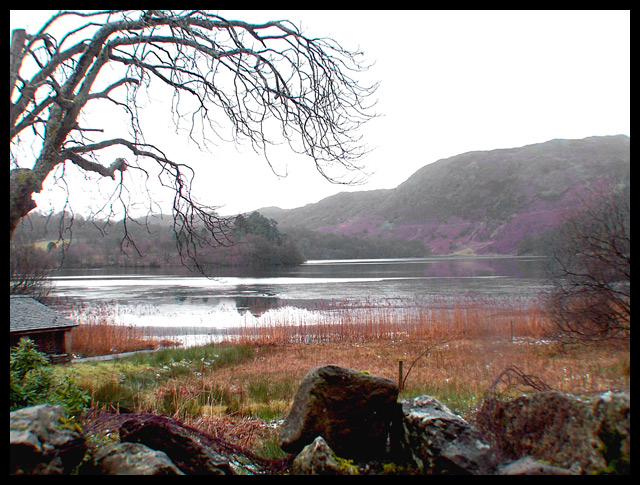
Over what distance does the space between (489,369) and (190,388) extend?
199 inches

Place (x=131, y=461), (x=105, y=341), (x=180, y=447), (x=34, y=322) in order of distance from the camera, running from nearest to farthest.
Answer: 1. (x=131, y=461)
2. (x=180, y=447)
3. (x=34, y=322)
4. (x=105, y=341)

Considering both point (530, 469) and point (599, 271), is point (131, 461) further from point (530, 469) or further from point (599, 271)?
point (599, 271)

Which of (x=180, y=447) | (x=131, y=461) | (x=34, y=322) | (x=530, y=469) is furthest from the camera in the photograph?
(x=34, y=322)

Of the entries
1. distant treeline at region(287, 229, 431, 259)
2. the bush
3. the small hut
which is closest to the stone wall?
the bush

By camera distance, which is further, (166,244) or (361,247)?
(361,247)

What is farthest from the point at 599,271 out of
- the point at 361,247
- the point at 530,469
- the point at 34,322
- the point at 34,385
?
the point at 361,247

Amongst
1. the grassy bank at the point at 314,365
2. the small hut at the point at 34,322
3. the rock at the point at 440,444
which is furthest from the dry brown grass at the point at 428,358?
the small hut at the point at 34,322

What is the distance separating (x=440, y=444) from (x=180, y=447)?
80.0 inches

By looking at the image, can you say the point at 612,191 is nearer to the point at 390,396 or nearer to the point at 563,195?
the point at 563,195

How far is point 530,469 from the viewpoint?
2623 millimetres

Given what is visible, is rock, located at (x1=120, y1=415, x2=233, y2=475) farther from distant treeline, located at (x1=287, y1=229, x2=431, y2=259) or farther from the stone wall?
distant treeline, located at (x1=287, y1=229, x2=431, y2=259)

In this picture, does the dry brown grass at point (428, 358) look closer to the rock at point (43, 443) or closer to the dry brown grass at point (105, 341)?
the dry brown grass at point (105, 341)

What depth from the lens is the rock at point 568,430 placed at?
8.46 feet

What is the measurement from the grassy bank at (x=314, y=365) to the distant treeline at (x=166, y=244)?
83.0 inches
